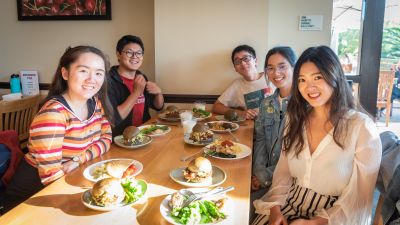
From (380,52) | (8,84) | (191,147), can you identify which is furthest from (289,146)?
(8,84)

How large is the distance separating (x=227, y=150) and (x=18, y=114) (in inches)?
70.2

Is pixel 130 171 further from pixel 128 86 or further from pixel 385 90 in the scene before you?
pixel 385 90

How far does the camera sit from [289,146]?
145 centimetres

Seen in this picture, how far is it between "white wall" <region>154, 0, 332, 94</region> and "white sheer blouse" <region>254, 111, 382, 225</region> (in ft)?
5.26

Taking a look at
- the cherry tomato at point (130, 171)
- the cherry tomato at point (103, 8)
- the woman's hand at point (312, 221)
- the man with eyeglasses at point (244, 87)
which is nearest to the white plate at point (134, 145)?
the cherry tomato at point (130, 171)

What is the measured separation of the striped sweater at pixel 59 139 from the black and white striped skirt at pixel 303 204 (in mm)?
873

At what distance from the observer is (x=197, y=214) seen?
0.96 m

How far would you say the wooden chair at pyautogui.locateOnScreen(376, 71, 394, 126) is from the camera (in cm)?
291

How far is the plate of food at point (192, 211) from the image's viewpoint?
94 cm

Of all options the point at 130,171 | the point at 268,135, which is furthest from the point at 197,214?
the point at 268,135

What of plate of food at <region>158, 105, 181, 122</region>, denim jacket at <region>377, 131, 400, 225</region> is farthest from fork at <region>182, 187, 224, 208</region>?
plate of food at <region>158, 105, 181, 122</region>

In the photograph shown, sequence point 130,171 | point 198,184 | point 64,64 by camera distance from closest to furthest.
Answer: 1. point 198,184
2. point 130,171
3. point 64,64

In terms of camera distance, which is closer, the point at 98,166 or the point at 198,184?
the point at 198,184

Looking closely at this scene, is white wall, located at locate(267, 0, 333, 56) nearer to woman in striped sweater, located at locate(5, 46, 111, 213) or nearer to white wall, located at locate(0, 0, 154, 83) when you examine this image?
white wall, located at locate(0, 0, 154, 83)
